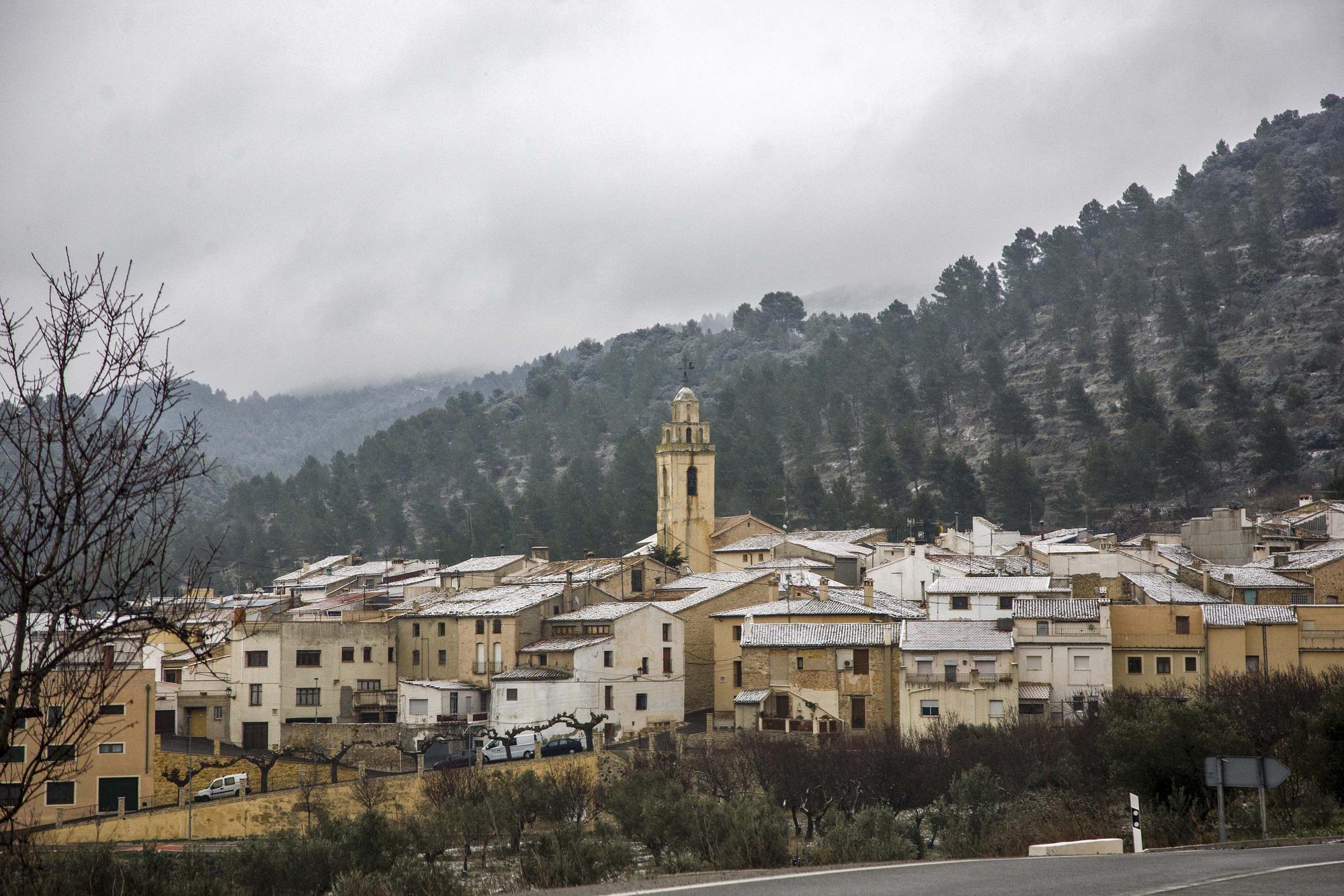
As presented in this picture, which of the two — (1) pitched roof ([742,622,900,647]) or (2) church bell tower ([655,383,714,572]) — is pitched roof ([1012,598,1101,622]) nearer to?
(1) pitched roof ([742,622,900,647])

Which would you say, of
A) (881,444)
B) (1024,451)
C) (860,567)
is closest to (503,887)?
(860,567)

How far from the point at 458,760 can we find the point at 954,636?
15.2 meters

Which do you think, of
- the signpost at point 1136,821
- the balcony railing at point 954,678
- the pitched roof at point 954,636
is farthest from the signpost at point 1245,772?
the pitched roof at point 954,636

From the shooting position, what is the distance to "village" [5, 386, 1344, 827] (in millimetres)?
43812

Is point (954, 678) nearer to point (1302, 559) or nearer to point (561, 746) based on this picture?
point (561, 746)

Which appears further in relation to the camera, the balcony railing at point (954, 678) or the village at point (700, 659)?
the village at point (700, 659)

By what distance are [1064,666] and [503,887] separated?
26091 mm

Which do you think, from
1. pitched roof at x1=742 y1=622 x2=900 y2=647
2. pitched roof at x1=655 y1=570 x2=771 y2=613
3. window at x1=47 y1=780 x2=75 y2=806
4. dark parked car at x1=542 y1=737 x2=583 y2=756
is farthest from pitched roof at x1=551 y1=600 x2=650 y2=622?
window at x1=47 y1=780 x2=75 y2=806

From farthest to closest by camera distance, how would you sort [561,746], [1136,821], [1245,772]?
[561,746]
[1136,821]
[1245,772]

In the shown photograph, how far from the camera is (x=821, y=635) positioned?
154 ft

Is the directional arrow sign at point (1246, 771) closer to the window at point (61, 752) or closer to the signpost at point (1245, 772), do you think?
the signpost at point (1245, 772)

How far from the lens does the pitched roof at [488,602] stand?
53844 mm

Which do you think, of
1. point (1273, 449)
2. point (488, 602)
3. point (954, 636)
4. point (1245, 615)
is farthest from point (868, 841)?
point (1273, 449)

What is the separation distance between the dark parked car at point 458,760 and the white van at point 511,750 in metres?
0.47
